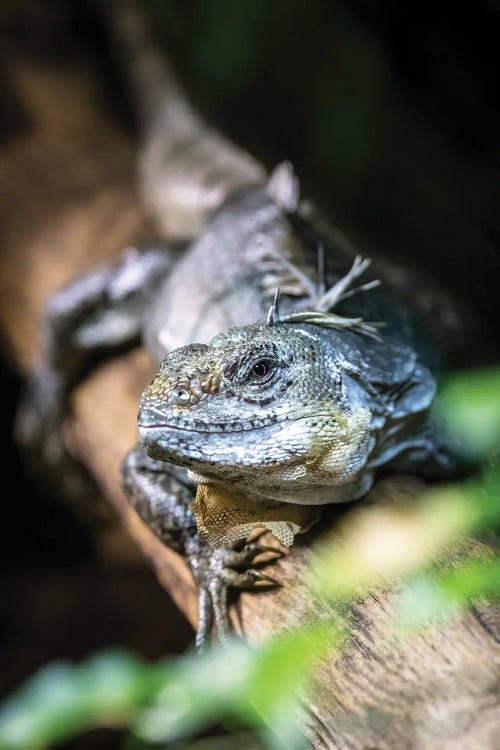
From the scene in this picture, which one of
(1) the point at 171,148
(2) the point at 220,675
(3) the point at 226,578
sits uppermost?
(1) the point at 171,148

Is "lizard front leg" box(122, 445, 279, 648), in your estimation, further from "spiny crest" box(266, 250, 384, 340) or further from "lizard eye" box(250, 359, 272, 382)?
"spiny crest" box(266, 250, 384, 340)

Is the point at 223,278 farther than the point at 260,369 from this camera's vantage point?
Yes

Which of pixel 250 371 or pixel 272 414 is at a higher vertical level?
pixel 250 371

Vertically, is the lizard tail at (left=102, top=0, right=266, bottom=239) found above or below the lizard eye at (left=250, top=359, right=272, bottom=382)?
above

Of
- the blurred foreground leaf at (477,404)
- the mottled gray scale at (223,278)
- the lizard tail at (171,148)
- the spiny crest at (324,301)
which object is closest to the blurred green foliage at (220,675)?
the blurred foreground leaf at (477,404)

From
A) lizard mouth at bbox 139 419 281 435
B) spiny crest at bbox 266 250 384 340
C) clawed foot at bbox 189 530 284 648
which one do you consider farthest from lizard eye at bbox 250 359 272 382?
clawed foot at bbox 189 530 284 648

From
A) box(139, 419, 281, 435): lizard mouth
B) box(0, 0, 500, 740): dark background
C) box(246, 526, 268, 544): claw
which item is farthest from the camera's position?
box(0, 0, 500, 740): dark background

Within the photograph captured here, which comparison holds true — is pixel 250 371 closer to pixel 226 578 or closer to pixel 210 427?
pixel 210 427

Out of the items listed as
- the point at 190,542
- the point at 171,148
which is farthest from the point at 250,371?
the point at 171,148
